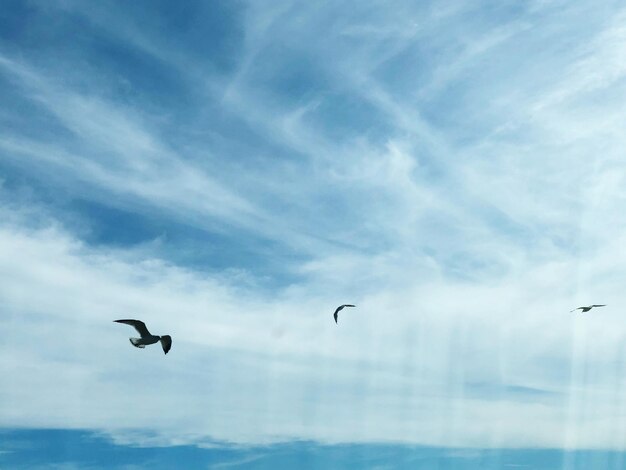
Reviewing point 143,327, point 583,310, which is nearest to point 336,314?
point 143,327

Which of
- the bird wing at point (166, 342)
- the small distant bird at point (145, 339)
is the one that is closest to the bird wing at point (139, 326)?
the small distant bird at point (145, 339)

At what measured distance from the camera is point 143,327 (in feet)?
285

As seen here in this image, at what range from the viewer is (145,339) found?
88125 millimetres

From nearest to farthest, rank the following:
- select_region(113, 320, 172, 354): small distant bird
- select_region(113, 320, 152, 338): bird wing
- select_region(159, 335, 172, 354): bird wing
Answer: select_region(113, 320, 152, 338): bird wing
select_region(113, 320, 172, 354): small distant bird
select_region(159, 335, 172, 354): bird wing

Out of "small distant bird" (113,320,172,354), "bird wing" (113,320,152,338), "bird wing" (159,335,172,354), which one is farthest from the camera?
"bird wing" (159,335,172,354)

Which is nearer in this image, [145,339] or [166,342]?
[145,339]

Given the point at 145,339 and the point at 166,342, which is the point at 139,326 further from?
the point at 166,342

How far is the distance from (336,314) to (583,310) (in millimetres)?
31772

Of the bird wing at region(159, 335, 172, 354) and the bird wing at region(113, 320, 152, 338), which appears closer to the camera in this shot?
the bird wing at region(113, 320, 152, 338)

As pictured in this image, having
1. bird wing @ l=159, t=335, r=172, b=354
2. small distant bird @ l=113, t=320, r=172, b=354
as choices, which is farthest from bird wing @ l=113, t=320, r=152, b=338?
bird wing @ l=159, t=335, r=172, b=354

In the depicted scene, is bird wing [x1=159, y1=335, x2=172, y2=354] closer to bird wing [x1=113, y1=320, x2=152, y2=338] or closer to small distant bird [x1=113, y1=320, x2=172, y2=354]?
small distant bird [x1=113, y1=320, x2=172, y2=354]

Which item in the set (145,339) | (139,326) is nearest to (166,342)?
(145,339)

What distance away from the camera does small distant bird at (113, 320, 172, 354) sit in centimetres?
8615

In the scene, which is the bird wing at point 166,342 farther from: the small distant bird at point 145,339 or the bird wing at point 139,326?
the bird wing at point 139,326
